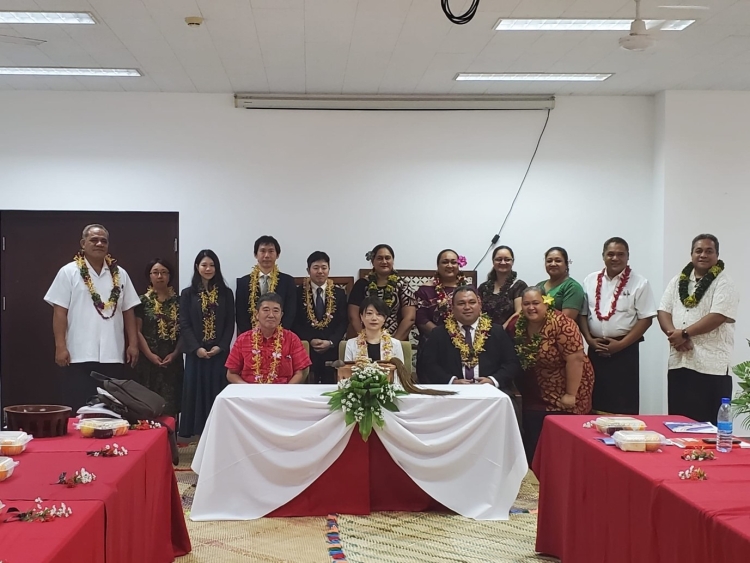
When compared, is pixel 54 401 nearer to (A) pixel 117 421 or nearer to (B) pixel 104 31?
(B) pixel 104 31

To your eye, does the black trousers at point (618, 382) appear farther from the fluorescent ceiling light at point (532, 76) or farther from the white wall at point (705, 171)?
the fluorescent ceiling light at point (532, 76)

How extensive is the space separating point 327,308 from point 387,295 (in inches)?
19.5

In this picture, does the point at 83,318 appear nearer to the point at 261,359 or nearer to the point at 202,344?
the point at 202,344

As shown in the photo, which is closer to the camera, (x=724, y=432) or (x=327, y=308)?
(x=724, y=432)

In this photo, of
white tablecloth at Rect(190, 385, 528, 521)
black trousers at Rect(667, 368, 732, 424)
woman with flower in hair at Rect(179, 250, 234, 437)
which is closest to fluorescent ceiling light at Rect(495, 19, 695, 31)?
black trousers at Rect(667, 368, 732, 424)

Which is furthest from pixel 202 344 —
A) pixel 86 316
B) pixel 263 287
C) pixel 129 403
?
pixel 129 403

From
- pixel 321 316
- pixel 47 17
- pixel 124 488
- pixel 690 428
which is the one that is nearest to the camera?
pixel 124 488

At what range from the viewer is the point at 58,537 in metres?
2.02

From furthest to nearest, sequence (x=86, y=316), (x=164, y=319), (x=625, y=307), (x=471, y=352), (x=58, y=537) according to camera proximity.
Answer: (x=164, y=319) < (x=625, y=307) < (x=86, y=316) < (x=471, y=352) < (x=58, y=537)

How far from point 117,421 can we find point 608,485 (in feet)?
6.95

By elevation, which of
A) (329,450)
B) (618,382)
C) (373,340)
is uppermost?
(373,340)

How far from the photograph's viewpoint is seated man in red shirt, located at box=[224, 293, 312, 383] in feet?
16.4

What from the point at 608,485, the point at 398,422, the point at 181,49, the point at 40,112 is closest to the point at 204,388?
the point at 398,422

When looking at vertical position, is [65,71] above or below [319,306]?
above
